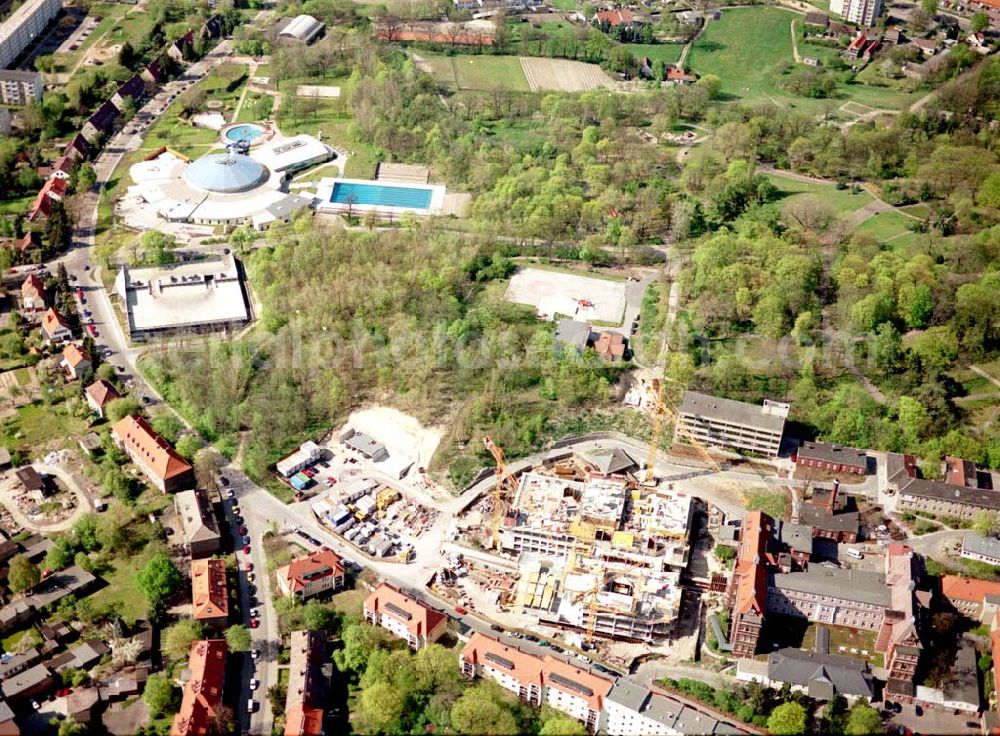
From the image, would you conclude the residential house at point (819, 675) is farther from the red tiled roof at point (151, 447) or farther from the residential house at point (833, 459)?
the red tiled roof at point (151, 447)

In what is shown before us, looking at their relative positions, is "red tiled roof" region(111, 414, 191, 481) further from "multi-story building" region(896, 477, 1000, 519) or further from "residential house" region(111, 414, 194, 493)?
"multi-story building" region(896, 477, 1000, 519)

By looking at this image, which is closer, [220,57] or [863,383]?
[863,383]

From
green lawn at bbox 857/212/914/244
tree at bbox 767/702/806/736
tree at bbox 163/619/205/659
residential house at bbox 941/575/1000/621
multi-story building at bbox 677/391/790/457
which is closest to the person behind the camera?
tree at bbox 767/702/806/736

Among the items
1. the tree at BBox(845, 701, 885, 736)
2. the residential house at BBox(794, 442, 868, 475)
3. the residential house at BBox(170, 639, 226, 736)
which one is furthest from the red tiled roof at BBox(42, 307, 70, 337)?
the tree at BBox(845, 701, 885, 736)

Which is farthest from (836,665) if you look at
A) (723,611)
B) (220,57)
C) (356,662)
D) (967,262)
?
(220,57)

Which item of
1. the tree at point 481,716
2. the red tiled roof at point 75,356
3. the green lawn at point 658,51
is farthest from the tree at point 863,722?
the green lawn at point 658,51

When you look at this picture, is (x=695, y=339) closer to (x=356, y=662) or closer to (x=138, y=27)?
(x=356, y=662)
